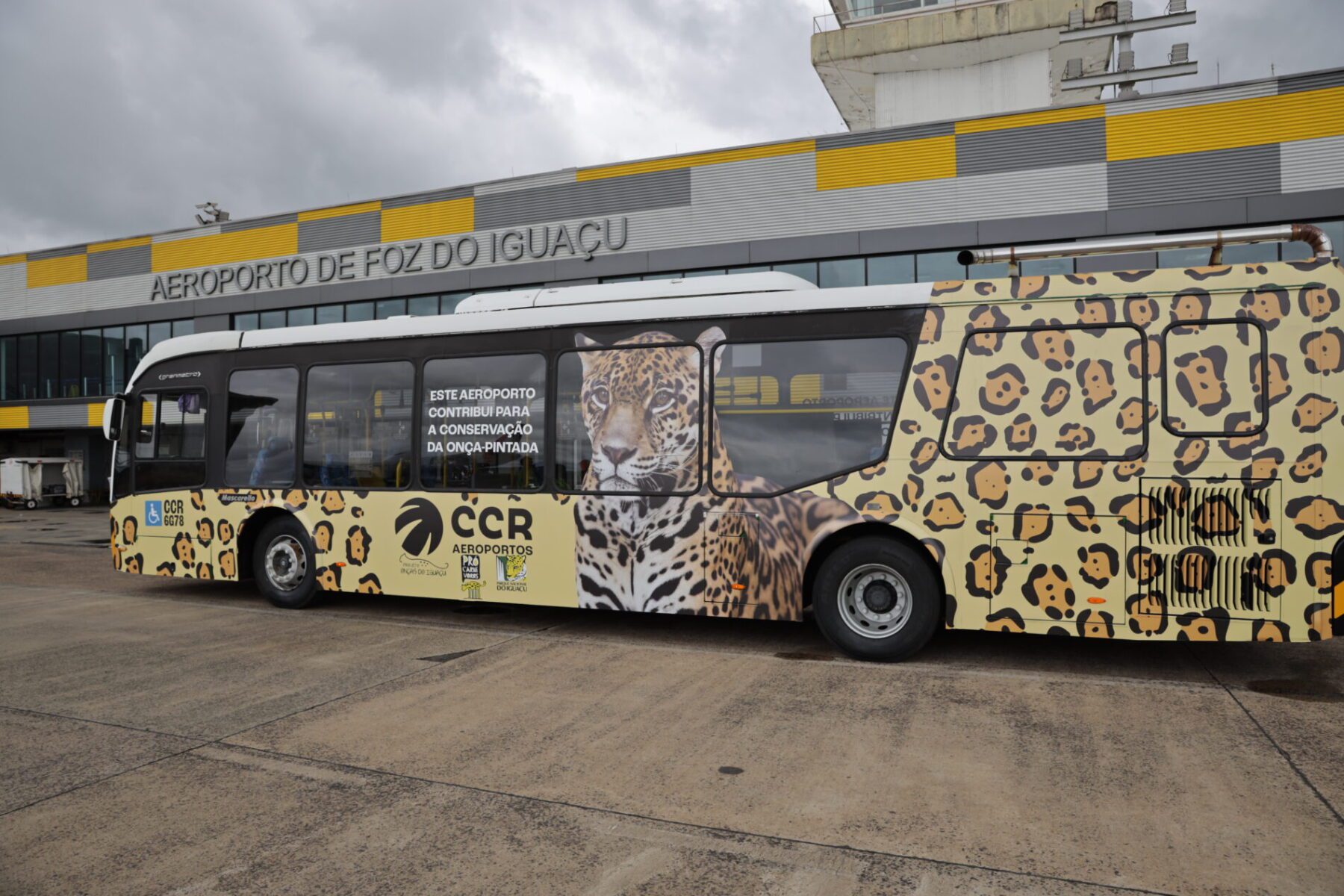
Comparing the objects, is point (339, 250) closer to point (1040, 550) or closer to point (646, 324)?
point (646, 324)

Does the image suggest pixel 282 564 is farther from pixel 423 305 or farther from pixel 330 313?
pixel 330 313

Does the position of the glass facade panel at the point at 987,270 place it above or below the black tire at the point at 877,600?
above

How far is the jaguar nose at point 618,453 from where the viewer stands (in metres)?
7.29

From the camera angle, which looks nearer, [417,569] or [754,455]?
[754,455]

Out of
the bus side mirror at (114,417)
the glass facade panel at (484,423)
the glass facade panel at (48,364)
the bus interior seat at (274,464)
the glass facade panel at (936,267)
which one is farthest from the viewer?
the glass facade panel at (48,364)

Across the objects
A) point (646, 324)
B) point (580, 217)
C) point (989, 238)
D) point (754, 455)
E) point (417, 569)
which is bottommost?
point (417, 569)

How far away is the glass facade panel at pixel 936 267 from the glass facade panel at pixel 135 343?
859 inches

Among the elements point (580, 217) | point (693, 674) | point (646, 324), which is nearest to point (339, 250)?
point (580, 217)

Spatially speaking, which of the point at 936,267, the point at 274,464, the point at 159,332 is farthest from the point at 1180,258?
the point at 159,332

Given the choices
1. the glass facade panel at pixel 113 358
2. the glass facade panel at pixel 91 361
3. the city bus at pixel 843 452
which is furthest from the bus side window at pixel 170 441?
the glass facade panel at pixel 91 361

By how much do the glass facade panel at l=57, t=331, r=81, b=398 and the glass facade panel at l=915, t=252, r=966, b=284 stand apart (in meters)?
25.3

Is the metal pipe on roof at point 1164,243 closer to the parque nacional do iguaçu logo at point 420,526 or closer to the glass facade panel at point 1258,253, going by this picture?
the parque nacional do iguaçu logo at point 420,526

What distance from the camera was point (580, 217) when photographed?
18.5 m

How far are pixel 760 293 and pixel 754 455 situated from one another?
1333 mm
